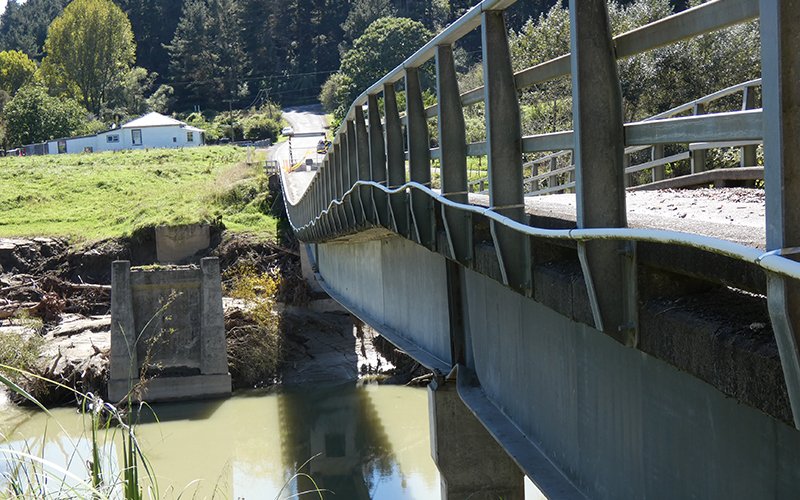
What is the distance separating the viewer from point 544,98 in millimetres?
31203

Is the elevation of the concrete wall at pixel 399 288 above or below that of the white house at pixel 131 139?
below

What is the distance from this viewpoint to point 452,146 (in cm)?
812

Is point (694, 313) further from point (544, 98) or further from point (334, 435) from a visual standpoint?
point (544, 98)

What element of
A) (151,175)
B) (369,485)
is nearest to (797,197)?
(369,485)

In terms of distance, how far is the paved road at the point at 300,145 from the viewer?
49.0 meters

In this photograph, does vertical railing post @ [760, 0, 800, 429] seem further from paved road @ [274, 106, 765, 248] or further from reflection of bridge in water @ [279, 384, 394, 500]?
reflection of bridge in water @ [279, 384, 394, 500]

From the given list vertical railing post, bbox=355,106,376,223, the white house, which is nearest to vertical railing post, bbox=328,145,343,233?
vertical railing post, bbox=355,106,376,223

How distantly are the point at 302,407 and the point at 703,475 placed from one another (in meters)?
27.2

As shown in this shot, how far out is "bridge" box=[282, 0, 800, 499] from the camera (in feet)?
10.3

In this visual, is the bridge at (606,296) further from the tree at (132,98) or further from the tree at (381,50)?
the tree at (132,98)

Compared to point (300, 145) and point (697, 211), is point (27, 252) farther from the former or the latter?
point (697, 211)

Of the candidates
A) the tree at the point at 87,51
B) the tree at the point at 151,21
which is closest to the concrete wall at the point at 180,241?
the tree at the point at 87,51

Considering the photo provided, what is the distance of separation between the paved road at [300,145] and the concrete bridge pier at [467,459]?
27954 mm

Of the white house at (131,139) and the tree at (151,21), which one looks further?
the tree at (151,21)
